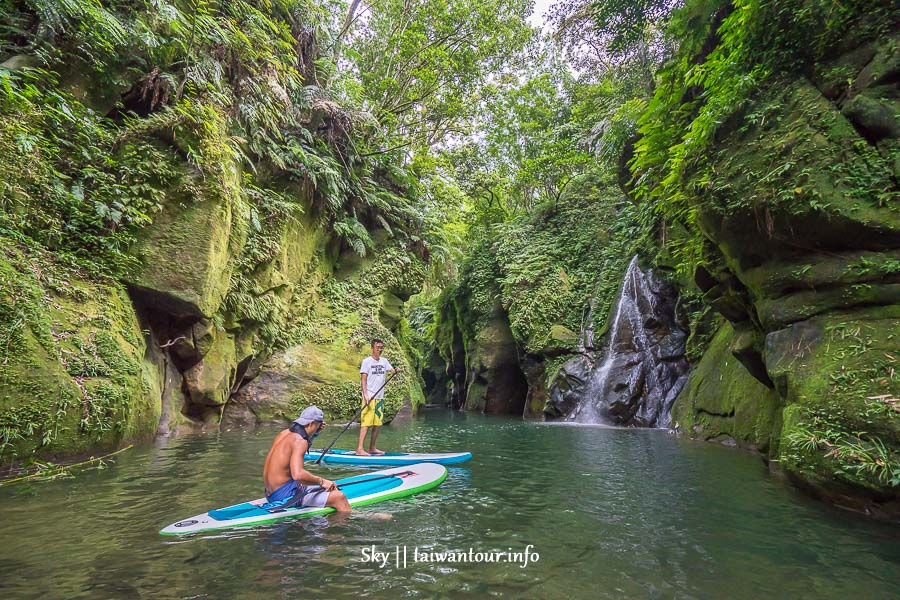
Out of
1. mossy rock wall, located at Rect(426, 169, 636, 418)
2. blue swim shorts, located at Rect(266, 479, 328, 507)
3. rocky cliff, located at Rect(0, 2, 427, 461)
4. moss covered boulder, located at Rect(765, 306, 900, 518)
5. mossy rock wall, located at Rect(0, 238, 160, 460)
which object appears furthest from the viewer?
mossy rock wall, located at Rect(426, 169, 636, 418)

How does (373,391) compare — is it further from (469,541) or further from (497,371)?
(497,371)

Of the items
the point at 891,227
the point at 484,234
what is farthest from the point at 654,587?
the point at 484,234

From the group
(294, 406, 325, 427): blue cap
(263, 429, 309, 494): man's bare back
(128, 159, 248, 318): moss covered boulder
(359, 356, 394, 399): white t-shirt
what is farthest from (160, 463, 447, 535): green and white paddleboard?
(128, 159, 248, 318): moss covered boulder

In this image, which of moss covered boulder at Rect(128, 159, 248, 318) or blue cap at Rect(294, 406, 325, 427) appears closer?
blue cap at Rect(294, 406, 325, 427)

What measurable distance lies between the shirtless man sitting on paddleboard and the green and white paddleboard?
0.28 ft

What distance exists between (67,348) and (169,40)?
19.2ft

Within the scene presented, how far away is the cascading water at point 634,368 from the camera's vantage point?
12961mm

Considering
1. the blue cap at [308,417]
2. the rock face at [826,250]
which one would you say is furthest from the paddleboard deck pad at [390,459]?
the rock face at [826,250]

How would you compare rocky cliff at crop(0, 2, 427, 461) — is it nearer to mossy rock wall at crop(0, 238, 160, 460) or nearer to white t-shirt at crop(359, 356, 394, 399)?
mossy rock wall at crop(0, 238, 160, 460)

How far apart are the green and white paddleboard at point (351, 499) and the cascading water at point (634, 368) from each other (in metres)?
9.37

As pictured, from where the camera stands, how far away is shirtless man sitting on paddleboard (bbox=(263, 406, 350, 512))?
3920 millimetres

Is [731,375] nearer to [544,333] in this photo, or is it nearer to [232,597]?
[544,333]

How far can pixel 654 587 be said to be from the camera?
2.63 m

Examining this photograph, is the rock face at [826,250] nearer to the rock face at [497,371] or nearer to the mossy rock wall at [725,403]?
the mossy rock wall at [725,403]
